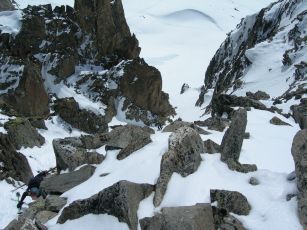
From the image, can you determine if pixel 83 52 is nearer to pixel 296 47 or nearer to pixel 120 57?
pixel 120 57

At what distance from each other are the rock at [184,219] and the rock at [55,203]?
5245mm

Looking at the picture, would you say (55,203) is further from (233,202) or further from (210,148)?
(233,202)

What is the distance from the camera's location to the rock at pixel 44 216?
53.4 ft

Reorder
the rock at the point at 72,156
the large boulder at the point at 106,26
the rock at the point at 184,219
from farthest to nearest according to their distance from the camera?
1. the large boulder at the point at 106,26
2. the rock at the point at 72,156
3. the rock at the point at 184,219

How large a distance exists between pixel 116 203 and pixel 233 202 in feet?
12.3

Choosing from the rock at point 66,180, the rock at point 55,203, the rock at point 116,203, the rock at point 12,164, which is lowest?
the rock at point 12,164

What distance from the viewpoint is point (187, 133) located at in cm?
1586

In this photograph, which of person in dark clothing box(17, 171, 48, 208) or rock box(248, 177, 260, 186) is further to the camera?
person in dark clothing box(17, 171, 48, 208)

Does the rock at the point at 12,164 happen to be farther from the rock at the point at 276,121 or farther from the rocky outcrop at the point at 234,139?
the rocky outcrop at the point at 234,139

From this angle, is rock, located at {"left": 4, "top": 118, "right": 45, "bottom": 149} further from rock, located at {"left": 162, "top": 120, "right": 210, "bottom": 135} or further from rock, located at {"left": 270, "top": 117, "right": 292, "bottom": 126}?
rock, located at {"left": 270, "top": 117, "right": 292, "bottom": 126}

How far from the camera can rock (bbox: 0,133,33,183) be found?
2824 cm

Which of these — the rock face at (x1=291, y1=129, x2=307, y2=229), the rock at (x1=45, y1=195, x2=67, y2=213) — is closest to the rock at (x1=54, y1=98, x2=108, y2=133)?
the rock at (x1=45, y1=195, x2=67, y2=213)

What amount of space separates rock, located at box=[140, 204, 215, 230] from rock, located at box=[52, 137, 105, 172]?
8260 millimetres

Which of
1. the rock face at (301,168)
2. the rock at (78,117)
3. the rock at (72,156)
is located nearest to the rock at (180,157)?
the rock face at (301,168)
